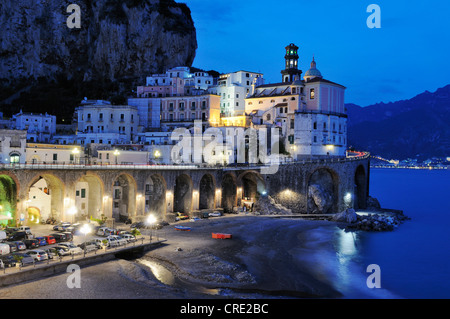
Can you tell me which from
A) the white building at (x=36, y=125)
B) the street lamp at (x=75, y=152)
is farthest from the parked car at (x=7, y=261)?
the white building at (x=36, y=125)

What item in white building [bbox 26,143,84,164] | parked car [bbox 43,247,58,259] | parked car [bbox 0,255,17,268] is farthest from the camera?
white building [bbox 26,143,84,164]

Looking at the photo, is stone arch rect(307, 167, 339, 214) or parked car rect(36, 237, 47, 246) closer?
parked car rect(36, 237, 47, 246)

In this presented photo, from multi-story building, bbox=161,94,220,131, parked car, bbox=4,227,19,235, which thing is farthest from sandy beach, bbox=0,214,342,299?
multi-story building, bbox=161,94,220,131

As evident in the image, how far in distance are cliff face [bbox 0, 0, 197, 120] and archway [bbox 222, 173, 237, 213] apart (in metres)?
54.7

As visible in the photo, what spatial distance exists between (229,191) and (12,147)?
37.0 meters

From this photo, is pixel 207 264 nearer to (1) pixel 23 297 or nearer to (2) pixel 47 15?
(1) pixel 23 297

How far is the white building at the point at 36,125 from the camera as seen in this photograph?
281 ft

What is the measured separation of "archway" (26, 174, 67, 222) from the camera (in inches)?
1975

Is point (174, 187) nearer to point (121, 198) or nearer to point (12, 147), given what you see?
point (121, 198)

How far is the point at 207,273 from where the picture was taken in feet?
120

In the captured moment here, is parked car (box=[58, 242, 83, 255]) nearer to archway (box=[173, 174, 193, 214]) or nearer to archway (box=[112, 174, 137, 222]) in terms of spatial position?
archway (box=[112, 174, 137, 222])

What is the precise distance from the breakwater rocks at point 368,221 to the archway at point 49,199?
134 ft

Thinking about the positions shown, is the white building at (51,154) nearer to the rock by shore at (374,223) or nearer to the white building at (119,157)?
the white building at (119,157)
